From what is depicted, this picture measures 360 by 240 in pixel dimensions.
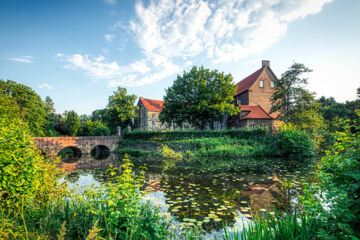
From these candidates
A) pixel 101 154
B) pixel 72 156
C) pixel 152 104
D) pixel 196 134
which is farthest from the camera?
pixel 152 104

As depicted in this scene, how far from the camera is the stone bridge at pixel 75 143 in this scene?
2385 cm

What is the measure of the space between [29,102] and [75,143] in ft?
29.1

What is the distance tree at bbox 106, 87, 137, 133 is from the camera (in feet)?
140

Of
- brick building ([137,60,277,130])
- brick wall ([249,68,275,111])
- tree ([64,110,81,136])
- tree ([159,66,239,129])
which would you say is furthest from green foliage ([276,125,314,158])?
tree ([64,110,81,136])

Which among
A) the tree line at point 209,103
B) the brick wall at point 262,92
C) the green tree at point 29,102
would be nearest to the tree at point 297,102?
the tree line at point 209,103

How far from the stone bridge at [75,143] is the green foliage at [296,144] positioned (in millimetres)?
27426

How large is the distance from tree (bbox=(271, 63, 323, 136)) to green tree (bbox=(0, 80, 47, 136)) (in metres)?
30.0

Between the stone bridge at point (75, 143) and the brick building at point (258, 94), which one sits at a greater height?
the brick building at point (258, 94)

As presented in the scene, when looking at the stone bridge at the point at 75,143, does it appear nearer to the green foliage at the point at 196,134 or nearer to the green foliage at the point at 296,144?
the green foliage at the point at 196,134

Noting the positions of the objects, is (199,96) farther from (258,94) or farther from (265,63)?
(265,63)

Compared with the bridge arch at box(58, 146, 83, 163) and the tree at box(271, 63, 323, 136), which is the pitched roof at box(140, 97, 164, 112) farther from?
the tree at box(271, 63, 323, 136)

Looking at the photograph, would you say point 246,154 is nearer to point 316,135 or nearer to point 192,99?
point 316,135

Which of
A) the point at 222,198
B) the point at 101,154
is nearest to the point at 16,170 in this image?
the point at 222,198

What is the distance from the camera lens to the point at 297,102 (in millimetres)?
22266
